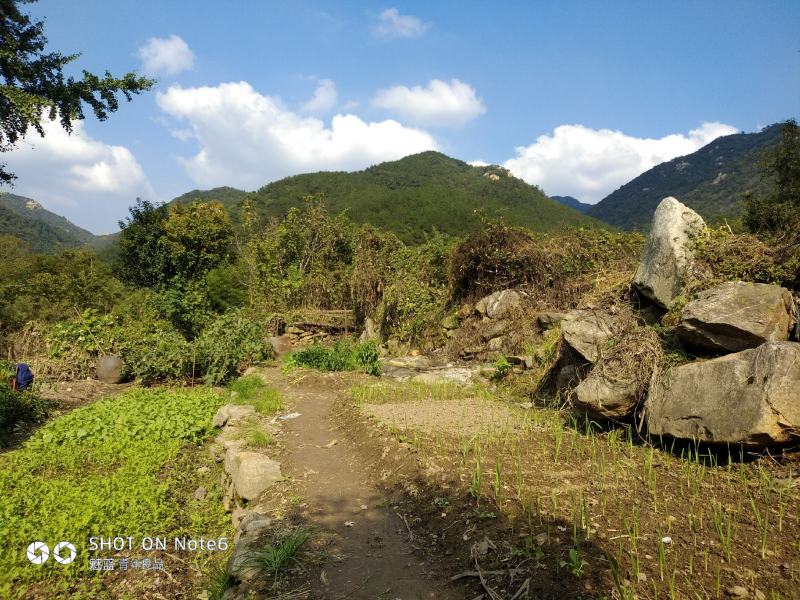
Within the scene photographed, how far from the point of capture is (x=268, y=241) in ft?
60.5

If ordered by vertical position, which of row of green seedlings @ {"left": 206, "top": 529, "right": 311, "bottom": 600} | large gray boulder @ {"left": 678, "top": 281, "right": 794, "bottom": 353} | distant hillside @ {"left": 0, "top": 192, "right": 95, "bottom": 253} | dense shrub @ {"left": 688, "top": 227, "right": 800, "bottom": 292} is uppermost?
distant hillside @ {"left": 0, "top": 192, "right": 95, "bottom": 253}

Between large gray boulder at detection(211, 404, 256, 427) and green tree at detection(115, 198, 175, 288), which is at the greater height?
green tree at detection(115, 198, 175, 288)

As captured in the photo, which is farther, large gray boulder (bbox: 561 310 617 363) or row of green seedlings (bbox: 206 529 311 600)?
large gray boulder (bbox: 561 310 617 363)

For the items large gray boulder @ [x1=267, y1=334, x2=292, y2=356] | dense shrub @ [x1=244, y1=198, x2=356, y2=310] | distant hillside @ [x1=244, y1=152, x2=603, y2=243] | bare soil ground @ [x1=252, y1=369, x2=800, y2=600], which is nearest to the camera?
bare soil ground @ [x1=252, y1=369, x2=800, y2=600]

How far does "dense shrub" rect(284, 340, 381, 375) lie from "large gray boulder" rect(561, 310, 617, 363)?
15.1 ft

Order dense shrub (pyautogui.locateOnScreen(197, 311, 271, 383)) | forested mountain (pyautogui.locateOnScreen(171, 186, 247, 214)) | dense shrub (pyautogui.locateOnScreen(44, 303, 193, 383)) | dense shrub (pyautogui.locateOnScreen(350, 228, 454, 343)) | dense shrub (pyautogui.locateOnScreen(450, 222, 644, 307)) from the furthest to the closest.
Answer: forested mountain (pyautogui.locateOnScreen(171, 186, 247, 214)) → dense shrub (pyautogui.locateOnScreen(350, 228, 454, 343)) → dense shrub (pyautogui.locateOnScreen(450, 222, 644, 307)) → dense shrub (pyautogui.locateOnScreen(197, 311, 271, 383)) → dense shrub (pyautogui.locateOnScreen(44, 303, 193, 383))

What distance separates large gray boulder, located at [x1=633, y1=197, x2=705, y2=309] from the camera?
6.11 m

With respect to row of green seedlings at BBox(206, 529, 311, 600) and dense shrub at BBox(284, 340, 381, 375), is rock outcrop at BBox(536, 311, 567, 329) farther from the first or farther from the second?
row of green seedlings at BBox(206, 529, 311, 600)

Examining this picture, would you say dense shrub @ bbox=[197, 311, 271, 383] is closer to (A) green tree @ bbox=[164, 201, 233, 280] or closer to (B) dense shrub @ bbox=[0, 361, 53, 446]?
(B) dense shrub @ bbox=[0, 361, 53, 446]

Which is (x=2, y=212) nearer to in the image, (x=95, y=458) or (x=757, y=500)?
(x=95, y=458)

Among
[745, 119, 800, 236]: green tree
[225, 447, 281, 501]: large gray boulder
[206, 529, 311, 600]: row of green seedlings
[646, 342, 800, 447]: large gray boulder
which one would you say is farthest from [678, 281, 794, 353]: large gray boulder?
[745, 119, 800, 236]: green tree

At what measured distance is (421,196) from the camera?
54.0 metres

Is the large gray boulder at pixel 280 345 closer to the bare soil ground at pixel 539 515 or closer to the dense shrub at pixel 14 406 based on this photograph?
the dense shrub at pixel 14 406

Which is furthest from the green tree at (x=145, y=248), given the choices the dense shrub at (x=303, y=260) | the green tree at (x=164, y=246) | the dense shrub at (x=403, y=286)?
the dense shrub at (x=403, y=286)
